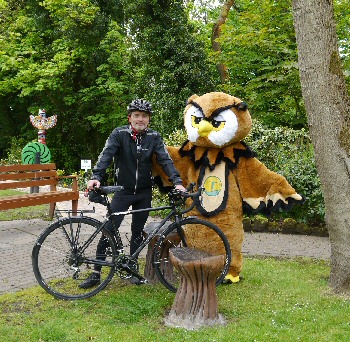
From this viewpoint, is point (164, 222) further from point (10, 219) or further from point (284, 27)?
point (284, 27)

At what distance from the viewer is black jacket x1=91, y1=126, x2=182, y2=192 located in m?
4.76

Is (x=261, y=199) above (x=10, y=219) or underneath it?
above

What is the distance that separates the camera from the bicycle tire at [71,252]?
171 inches

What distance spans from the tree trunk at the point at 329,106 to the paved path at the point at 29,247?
81.1 inches

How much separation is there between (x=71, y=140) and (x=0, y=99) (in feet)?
11.3

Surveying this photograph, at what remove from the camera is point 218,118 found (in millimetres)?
4832

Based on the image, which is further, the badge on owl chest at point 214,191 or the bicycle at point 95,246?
the badge on owl chest at point 214,191

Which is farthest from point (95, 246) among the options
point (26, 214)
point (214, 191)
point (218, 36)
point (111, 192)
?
point (218, 36)

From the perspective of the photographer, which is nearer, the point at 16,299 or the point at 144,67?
the point at 16,299

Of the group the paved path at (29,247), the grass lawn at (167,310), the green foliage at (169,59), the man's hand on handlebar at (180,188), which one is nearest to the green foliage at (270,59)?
the green foliage at (169,59)

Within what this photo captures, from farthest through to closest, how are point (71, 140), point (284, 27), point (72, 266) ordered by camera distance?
point (71, 140) < point (284, 27) < point (72, 266)

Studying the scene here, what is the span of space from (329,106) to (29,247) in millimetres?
4513

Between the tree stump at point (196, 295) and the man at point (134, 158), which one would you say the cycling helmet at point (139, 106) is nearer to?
the man at point (134, 158)

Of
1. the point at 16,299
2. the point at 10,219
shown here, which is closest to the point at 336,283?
the point at 16,299
